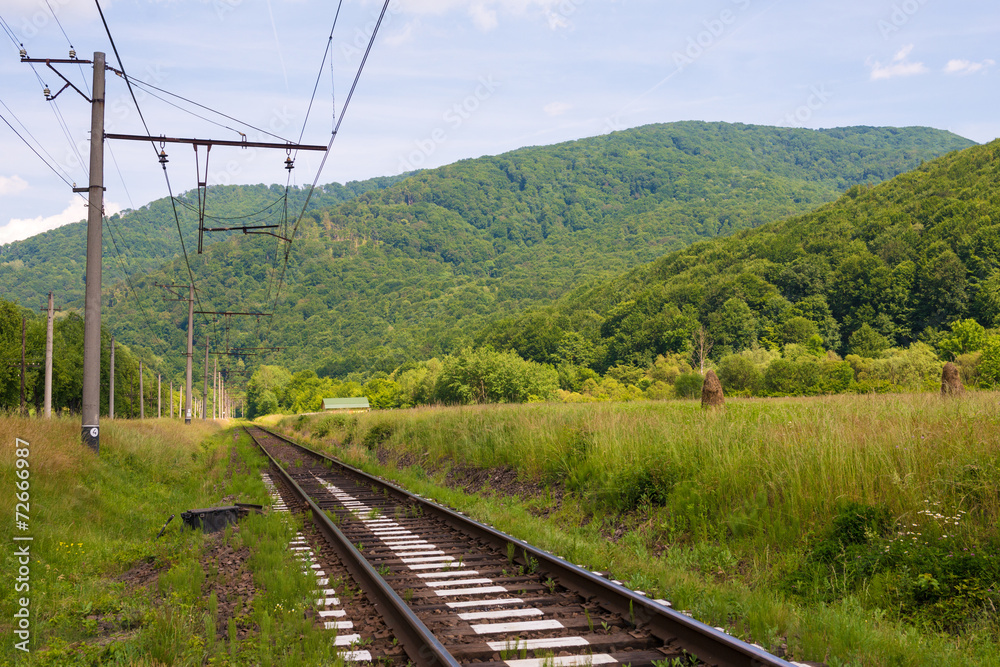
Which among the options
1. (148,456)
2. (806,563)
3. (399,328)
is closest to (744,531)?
(806,563)

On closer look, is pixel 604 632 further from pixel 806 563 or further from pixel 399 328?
pixel 399 328

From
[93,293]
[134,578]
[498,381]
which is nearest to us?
[134,578]

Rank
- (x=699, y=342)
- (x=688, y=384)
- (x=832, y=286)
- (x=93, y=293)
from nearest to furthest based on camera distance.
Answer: (x=93, y=293) < (x=688, y=384) < (x=832, y=286) < (x=699, y=342)

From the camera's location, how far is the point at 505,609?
5.97 meters

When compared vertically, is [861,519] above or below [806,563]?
above

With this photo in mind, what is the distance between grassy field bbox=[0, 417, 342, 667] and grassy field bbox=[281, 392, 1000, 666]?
335 cm

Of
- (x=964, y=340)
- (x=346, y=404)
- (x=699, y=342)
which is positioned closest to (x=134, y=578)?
(x=964, y=340)

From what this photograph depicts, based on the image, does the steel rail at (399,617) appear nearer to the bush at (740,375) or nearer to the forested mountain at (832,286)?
the bush at (740,375)

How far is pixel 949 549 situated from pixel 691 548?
2.85 meters

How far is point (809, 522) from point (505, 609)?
3523 mm

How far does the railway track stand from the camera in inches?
185

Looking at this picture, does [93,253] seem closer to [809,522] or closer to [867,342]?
[809,522]

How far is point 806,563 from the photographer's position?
648 centimetres

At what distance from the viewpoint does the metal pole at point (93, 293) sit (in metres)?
13.9
